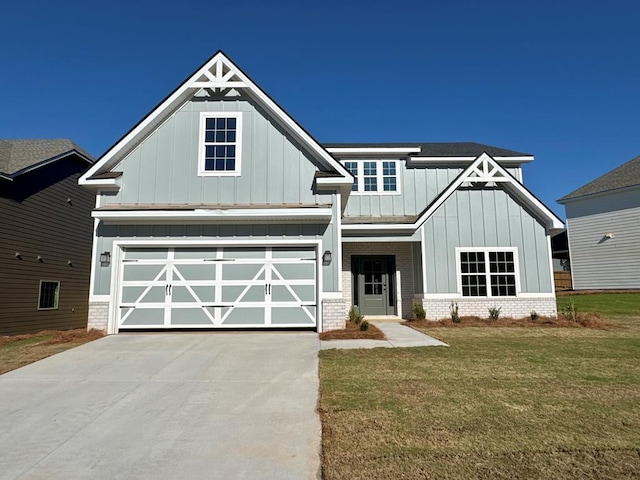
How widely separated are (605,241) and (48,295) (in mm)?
30105

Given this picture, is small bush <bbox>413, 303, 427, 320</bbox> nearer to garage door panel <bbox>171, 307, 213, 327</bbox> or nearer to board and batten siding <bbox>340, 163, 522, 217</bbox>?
board and batten siding <bbox>340, 163, 522, 217</bbox>

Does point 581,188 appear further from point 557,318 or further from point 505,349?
point 505,349

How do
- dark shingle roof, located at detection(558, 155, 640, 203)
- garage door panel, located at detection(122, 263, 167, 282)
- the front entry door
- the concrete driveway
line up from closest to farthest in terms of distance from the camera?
the concrete driveway → garage door panel, located at detection(122, 263, 167, 282) → the front entry door → dark shingle roof, located at detection(558, 155, 640, 203)

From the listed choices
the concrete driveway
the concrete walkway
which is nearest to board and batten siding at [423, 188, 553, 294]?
the concrete walkway

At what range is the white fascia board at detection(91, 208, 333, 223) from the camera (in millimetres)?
11031

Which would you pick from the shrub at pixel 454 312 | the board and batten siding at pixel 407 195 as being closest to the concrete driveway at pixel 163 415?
the shrub at pixel 454 312

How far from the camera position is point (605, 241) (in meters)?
25.7

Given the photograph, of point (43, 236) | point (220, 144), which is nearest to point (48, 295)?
point (43, 236)

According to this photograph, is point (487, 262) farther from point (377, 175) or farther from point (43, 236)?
point (43, 236)

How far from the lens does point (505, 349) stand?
29.4 ft

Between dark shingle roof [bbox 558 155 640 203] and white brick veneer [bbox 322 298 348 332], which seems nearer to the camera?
white brick veneer [bbox 322 298 348 332]

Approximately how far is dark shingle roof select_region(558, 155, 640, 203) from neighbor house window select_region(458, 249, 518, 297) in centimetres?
1591

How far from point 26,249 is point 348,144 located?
13204mm

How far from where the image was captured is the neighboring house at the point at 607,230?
24375 millimetres
